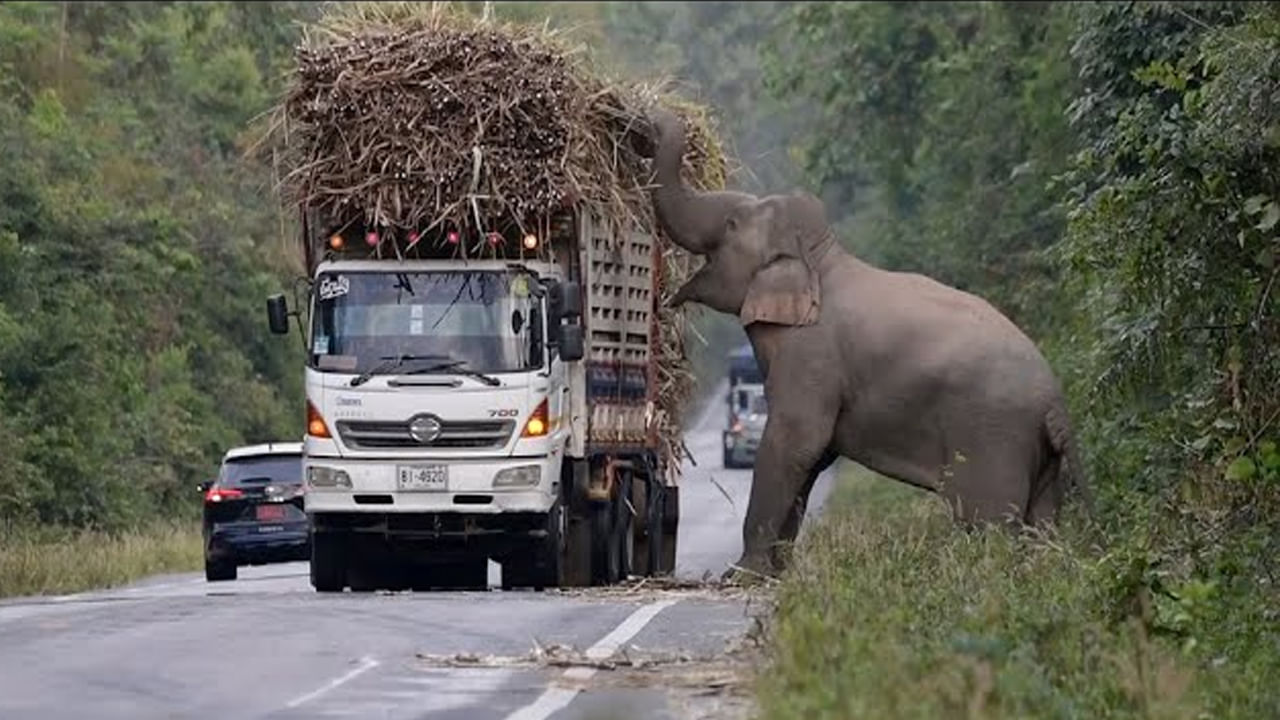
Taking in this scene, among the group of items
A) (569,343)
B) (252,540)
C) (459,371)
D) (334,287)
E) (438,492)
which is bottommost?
(252,540)

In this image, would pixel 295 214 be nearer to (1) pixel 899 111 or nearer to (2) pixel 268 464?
(2) pixel 268 464

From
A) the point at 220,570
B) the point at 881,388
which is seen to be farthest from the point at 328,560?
the point at 220,570

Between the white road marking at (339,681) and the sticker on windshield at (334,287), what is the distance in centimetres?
737

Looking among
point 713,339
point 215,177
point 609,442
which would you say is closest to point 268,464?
point 609,442

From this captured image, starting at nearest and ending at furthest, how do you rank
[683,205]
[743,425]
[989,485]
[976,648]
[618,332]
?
[976,648] < [989,485] < [683,205] < [618,332] < [743,425]

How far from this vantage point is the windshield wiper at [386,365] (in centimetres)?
2377

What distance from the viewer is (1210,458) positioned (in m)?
21.5

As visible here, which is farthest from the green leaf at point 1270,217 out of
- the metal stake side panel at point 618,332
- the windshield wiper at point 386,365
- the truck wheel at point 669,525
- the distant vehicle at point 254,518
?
the distant vehicle at point 254,518

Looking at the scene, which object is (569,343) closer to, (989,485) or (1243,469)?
(989,485)

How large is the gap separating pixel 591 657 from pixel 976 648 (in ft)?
11.0

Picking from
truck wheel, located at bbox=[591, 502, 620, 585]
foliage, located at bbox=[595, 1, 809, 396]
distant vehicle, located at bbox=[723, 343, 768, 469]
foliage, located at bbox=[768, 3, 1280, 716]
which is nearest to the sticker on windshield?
truck wheel, located at bbox=[591, 502, 620, 585]

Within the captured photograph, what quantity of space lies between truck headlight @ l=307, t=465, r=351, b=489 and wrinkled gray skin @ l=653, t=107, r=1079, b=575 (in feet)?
10.0

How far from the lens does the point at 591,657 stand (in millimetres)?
16750

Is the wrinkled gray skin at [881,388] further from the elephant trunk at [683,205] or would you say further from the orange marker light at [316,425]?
the orange marker light at [316,425]
